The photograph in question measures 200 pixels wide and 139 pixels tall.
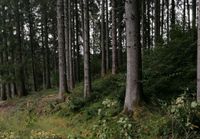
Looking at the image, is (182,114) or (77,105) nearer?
(182,114)

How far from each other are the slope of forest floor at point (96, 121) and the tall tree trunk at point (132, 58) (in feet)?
1.14

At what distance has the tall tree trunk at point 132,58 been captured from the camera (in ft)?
32.9

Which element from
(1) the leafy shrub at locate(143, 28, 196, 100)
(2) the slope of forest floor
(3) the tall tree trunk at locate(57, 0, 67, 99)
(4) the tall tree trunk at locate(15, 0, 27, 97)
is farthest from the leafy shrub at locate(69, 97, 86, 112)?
(4) the tall tree trunk at locate(15, 0, 27, 97)

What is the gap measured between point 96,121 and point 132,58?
87.1 inches

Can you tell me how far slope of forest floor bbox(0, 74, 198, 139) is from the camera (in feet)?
19.1

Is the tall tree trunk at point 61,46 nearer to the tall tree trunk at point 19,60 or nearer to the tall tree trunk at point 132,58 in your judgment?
the tall tree trunk at point 132,58

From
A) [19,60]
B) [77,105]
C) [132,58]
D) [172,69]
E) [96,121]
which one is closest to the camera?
[132,58]

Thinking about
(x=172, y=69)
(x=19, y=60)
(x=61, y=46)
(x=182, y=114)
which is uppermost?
(x=61, y=46)

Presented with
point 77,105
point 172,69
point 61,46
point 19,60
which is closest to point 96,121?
point 172,69

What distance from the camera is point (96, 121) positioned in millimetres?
10828

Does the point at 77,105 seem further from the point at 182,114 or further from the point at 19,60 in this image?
the point at 19,60

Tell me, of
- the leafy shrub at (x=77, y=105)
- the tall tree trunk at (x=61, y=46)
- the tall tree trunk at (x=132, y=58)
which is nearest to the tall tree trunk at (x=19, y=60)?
the tall tree trunk at (x=61, y=46)

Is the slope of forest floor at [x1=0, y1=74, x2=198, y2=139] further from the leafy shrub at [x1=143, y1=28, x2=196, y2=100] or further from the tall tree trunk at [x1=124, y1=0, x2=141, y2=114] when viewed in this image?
the leafy shrub at [x1=143, y1=28, x2=196, y2=100]

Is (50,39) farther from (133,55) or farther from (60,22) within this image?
(133,55)
